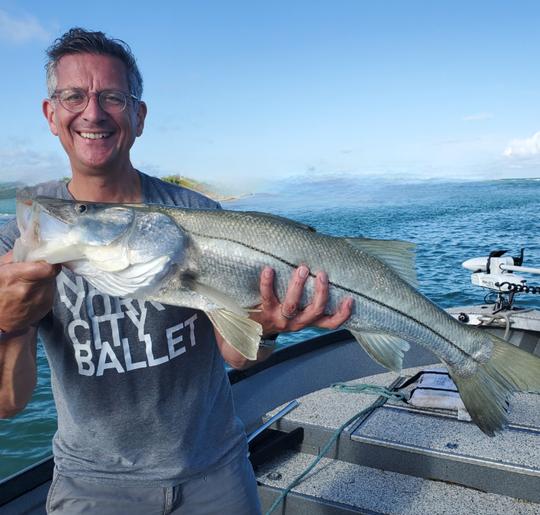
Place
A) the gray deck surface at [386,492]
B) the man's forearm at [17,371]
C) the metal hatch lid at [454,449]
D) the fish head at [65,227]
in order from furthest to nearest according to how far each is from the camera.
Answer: the metal hatch lid at [454,449] → the gray deck surface at [386,492] → the man's forearm at [17,371] → the fish head at [65,227]

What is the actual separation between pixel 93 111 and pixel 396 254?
1673 mm

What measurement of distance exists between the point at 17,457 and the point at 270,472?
216 inches

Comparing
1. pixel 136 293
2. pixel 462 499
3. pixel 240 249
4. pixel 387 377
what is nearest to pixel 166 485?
pixel 136 293

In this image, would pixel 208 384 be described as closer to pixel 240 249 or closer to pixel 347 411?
pixel 240 249

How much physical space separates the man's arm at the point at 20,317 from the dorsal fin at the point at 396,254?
1.53 m

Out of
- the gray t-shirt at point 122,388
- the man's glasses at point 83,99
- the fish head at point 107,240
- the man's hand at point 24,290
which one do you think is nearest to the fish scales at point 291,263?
the fish head at point 107,240

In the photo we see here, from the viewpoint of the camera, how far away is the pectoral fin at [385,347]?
2.65 meters

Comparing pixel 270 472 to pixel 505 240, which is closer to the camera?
pixel 270 472

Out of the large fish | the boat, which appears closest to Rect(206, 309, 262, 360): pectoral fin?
the large fish

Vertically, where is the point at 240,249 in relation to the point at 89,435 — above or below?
above

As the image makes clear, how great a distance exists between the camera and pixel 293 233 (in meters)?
2.50

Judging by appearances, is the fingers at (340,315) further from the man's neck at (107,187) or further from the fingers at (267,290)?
the man's neck at (107,187)

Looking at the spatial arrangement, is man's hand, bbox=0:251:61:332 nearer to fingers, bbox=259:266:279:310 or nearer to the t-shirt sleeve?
the t-shirt sleeve

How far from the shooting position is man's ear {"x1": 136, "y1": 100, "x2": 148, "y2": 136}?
8.87 ft
